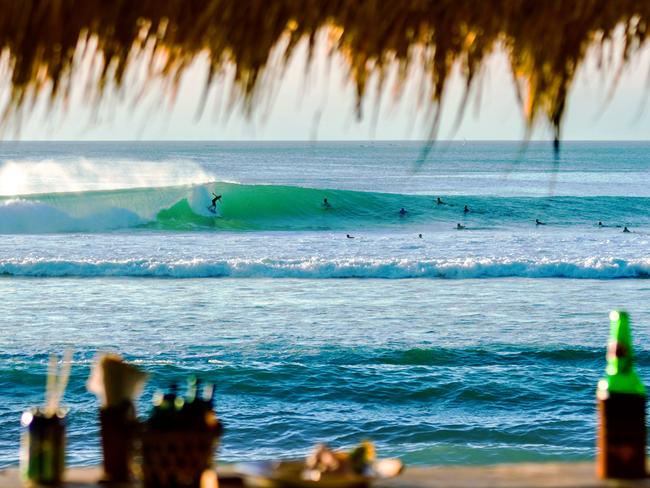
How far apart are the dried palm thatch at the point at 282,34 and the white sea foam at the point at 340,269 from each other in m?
15.7

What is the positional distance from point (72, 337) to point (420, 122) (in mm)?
9563

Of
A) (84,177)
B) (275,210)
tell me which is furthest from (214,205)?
(84,177)

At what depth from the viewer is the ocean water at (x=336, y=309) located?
756 cm

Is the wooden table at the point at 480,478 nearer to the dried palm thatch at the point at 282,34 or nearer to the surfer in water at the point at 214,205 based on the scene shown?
the dried palm thatch at the point at 282,34

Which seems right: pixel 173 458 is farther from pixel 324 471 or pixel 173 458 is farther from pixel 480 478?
pixel 480 478

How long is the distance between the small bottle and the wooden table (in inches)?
1.4

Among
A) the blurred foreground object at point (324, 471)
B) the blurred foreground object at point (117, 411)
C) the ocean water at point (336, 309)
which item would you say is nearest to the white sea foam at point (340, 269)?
the ocean water at point (336, 309)

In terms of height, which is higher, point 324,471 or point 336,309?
point 324,471

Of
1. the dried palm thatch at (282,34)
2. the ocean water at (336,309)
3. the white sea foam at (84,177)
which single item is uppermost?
the white sea foam at (84,177)

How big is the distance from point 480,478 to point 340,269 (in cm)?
1612

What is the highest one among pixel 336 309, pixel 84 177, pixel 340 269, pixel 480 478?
pixel 84 177

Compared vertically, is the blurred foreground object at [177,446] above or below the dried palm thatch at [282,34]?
below

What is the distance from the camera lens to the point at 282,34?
209 centimetres

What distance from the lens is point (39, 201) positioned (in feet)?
99.8
